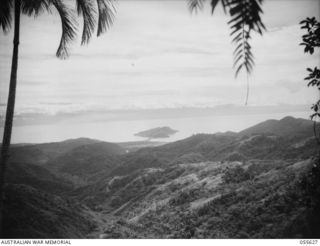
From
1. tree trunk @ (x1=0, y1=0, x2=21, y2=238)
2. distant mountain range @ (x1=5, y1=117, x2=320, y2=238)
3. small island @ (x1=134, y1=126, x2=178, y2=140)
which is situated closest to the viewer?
tree trunk @ (x1=0, y1=0, x2=21, y2=238)

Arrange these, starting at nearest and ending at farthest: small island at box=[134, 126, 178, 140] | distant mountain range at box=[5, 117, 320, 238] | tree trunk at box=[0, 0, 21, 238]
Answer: tree trunk at box=[0, 0, 21, 238]
distant mountain range at box=[5, 117, 320, 238]
small island at box=[134, 126, 178, 140]

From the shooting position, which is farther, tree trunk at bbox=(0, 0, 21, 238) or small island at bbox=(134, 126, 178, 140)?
small island at bbox=(134, 126, 178, 140)

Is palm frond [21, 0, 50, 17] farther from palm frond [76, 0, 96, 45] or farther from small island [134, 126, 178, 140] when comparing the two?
small island [134, 126, 178, 140]

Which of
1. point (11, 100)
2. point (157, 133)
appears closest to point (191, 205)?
point (11, 100)

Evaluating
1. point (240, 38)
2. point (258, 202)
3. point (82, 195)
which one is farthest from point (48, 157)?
point (240, 38)

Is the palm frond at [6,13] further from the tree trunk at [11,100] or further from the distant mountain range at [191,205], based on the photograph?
the distant mountain range at [191,205]

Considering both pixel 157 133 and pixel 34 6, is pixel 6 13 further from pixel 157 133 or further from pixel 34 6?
pixel 157 133

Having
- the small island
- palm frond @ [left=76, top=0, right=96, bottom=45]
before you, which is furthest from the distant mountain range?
the small island

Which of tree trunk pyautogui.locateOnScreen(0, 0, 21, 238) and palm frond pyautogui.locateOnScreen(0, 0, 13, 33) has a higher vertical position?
palm frond pyautogui.locateOnScreen(0, 0, 13, 33)
